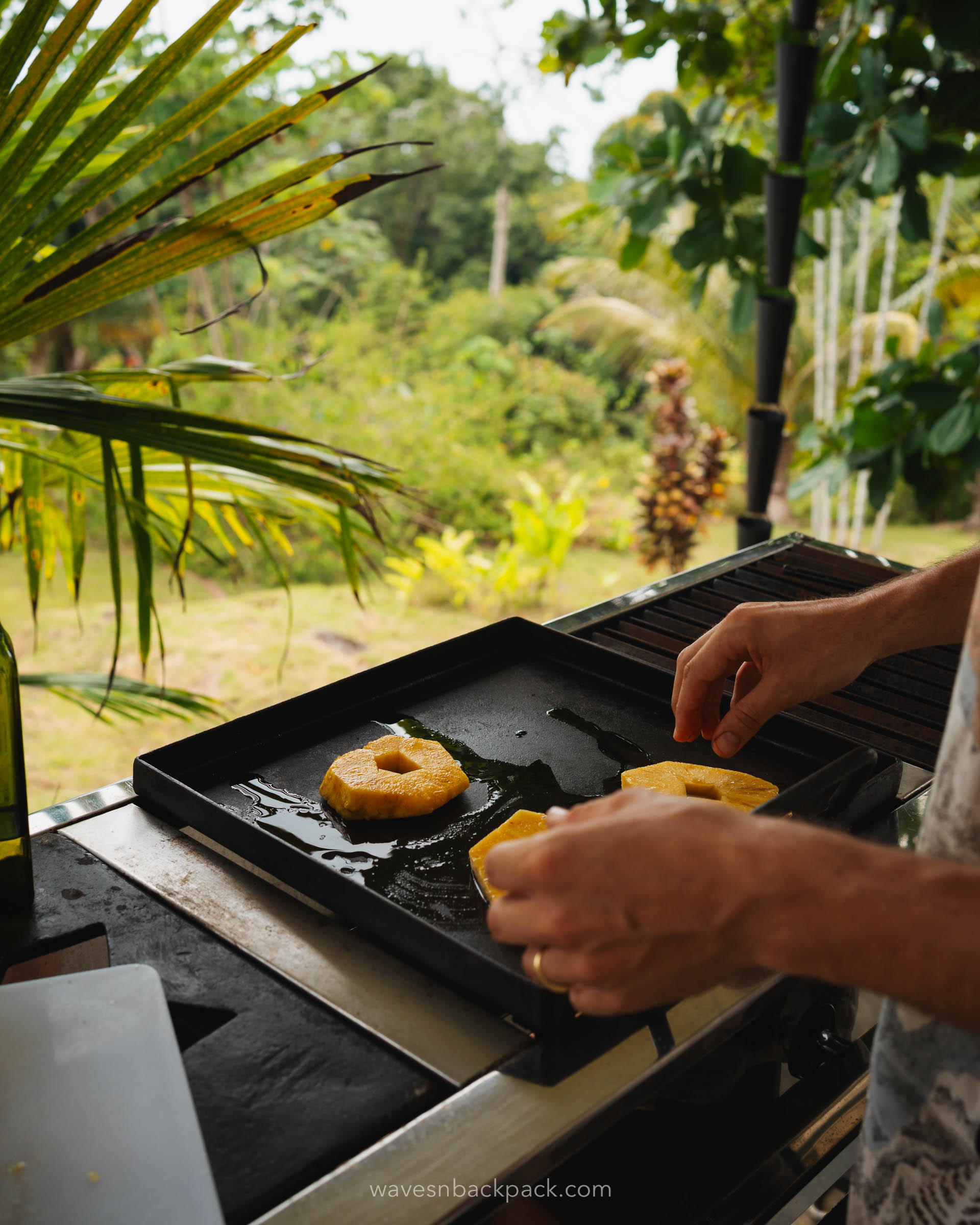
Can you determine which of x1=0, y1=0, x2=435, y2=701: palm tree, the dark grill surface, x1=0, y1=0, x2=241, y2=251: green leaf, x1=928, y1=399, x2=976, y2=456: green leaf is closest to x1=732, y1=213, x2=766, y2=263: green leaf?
x1=928, y1=399, x2=976, y2=456: green leaf

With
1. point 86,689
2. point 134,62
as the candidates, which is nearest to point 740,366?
point 134,62

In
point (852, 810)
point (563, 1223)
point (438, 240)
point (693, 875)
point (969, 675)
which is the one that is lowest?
point (563, 1223)

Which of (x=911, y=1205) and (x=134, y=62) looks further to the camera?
(x=134, y=62)

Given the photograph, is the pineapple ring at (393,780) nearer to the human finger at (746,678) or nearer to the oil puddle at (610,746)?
the oil puddle at (610,746)

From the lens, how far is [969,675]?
71 centimetres

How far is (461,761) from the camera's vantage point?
1170 millimetres

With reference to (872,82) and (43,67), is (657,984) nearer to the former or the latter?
(43,67)

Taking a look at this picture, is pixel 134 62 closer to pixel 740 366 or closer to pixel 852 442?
pixel 852 442

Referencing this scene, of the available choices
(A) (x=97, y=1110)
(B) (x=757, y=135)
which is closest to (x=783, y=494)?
(B) (x=757, y=135)

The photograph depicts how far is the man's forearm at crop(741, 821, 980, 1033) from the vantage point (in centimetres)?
60

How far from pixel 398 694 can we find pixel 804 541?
3.65 ft

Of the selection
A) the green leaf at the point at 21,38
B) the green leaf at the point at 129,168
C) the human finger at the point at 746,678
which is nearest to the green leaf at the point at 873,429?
the human finger at the point at 746,678

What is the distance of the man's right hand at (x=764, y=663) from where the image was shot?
1128 mm

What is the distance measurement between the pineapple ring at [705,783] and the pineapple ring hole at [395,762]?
0.23 m
